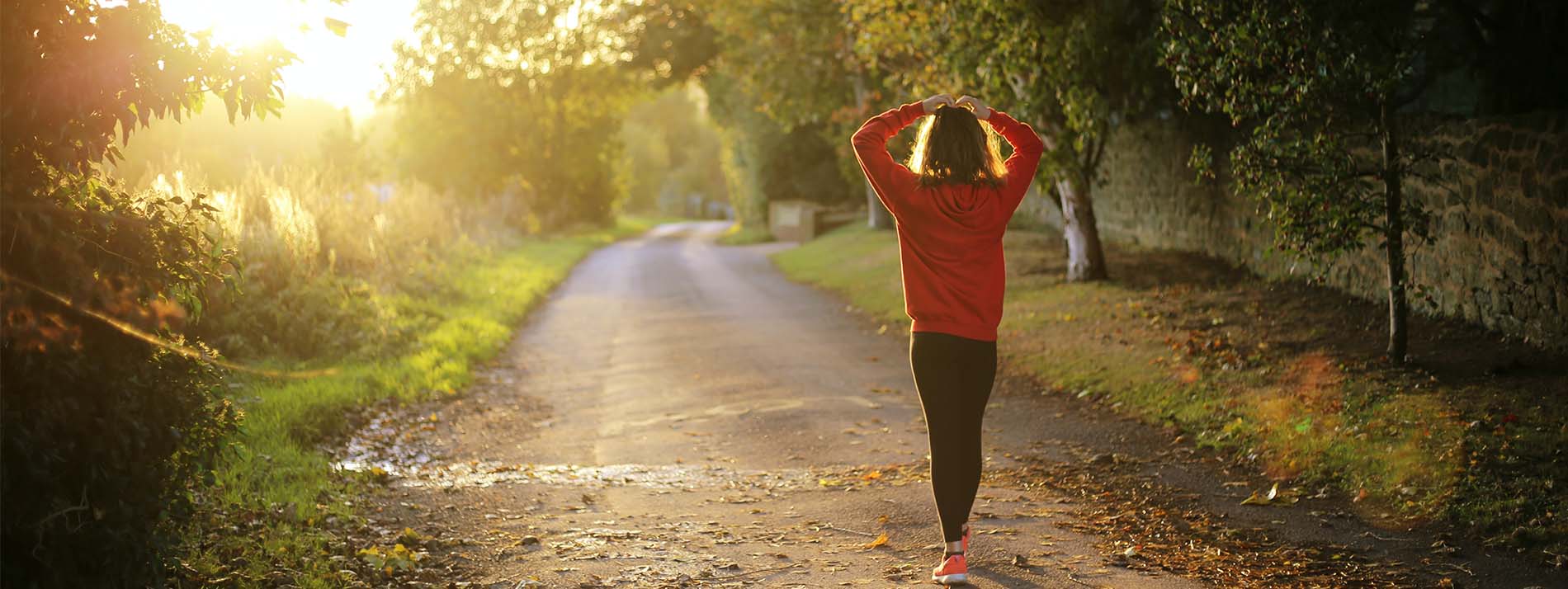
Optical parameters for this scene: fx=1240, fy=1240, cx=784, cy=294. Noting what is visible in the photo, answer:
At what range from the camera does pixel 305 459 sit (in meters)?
8.16

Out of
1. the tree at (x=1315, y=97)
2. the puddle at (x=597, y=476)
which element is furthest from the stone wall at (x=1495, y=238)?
the puddle at (x=597, y=476)

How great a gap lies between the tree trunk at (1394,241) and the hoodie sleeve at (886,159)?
547 cm

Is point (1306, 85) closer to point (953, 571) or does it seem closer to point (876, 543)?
point (876, 543)

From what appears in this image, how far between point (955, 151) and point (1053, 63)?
9710 millimetres

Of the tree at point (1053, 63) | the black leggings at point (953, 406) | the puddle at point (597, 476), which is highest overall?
the tree at point (1053, 63)

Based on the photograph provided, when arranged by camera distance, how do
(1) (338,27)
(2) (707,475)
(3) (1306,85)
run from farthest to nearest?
(3) (1306,85) < (2) (707,475) < (1) (338,27)

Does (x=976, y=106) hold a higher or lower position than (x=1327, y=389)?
higher

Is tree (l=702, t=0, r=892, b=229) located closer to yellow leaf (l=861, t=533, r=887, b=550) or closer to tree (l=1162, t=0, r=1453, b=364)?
tree (l=1162, t=0, r=1453, b=364)

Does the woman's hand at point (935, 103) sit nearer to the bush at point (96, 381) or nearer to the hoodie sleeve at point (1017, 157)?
the hoodie sleeve at point (1017, 157)

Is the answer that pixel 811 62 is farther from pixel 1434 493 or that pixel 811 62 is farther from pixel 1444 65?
pixel 1434 493

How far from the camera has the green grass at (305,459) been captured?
5.94 metres

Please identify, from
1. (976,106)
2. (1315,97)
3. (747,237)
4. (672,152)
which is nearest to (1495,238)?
(1315,97)

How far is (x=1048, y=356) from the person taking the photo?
1241cm

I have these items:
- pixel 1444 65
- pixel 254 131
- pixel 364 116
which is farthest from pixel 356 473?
pixel 364 116
